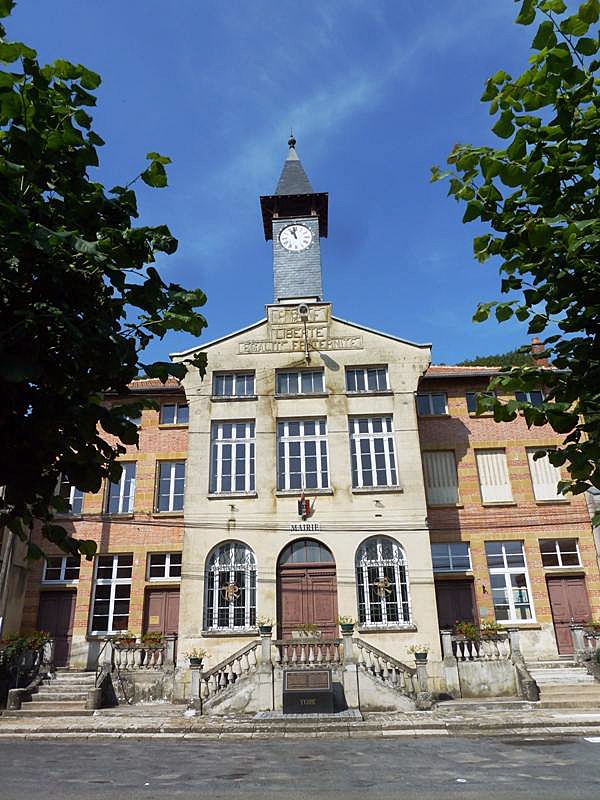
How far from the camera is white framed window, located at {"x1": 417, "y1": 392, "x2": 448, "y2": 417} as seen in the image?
80.3 ft

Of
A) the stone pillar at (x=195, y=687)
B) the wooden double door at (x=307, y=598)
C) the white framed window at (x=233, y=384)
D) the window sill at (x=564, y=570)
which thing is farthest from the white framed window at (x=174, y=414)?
the window sill at (x=564, y=570)

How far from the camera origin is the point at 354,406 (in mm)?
22266

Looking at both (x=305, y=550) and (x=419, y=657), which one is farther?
(x=305, y=550)

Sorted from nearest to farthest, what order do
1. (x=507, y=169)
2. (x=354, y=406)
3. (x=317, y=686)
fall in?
(x=507, y=169) < (x=317, y=686) < (x=354, y=406)

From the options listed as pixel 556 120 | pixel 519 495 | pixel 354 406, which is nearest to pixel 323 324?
pixel 354 406

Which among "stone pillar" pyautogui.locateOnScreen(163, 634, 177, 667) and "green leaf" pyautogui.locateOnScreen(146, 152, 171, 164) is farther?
"stone pillar" pyautogui.locateOnScreen(163, 634, 177, 667)

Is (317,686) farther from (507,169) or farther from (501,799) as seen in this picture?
(507,169)

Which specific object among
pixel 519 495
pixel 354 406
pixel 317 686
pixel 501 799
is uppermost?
pixel 354 406

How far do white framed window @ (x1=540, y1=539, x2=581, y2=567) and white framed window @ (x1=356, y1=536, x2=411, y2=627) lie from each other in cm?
585

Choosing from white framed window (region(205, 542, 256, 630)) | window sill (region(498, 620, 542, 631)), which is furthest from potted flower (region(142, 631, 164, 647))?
window sill (region(498, 620, 542, 631))

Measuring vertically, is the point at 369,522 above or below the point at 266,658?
above

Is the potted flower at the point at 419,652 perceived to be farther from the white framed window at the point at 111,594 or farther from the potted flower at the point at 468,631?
the white framed window at the point at 111,594

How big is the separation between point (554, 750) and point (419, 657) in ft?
19.1

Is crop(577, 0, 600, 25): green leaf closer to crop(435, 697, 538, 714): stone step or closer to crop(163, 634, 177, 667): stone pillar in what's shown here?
crop(435, 697, 538, 714): stone step
